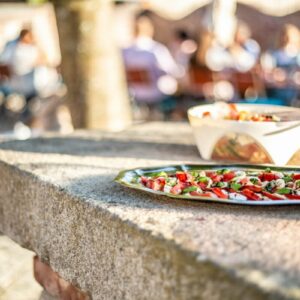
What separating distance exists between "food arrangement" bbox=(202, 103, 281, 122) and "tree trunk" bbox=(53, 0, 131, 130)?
1.49 meters

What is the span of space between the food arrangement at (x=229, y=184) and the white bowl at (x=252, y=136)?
0.29m

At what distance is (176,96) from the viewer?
6.73 meters

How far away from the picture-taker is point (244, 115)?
226 centimetres

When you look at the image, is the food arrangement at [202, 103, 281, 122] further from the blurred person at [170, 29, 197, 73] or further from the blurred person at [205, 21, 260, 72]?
the blurred person at [170, 29, 197, 73]

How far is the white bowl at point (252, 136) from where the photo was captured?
2059 mm

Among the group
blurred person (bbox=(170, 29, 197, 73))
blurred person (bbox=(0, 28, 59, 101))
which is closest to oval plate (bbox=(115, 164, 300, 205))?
blurred person (bbox=(170, 29, 197, 73))

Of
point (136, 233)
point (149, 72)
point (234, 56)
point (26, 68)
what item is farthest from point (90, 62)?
point (26, 68)

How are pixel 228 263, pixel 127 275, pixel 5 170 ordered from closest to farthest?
pixel 228 263
pixel 127 275
pixel 5 170

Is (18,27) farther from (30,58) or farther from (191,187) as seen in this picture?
(191,187)

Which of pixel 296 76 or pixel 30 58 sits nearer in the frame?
pixel 296 76

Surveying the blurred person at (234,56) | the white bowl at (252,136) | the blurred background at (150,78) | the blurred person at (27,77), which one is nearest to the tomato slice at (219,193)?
the white bowl at (252,136)

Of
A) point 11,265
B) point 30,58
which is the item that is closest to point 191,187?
point 11,265

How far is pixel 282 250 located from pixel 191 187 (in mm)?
413

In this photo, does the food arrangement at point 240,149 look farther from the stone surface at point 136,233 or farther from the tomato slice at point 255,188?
the tomato slice at point 255,188
